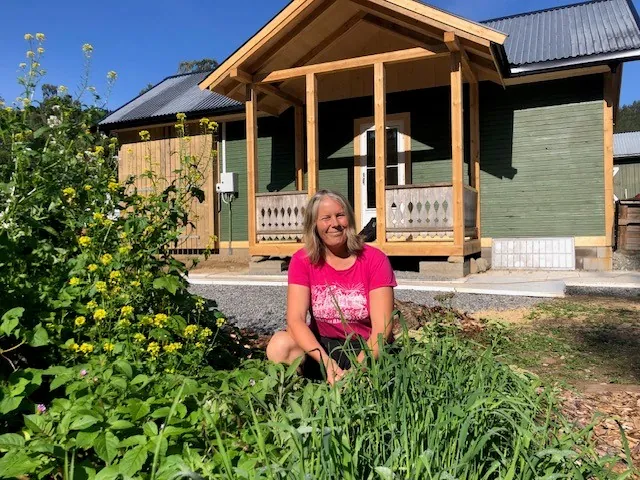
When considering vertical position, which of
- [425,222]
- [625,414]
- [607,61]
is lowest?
[625,414]

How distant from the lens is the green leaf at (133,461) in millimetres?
1173

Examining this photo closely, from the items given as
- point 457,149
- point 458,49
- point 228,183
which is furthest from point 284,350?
point 228,183

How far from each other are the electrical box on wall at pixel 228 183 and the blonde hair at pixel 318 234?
27.8 ft

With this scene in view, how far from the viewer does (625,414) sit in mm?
2369

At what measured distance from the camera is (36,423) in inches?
53.5

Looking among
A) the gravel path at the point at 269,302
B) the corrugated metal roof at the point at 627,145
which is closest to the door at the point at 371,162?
the gravel path at the point at 269,302

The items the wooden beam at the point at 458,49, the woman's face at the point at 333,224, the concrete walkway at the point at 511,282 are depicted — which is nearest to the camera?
the woman's face at the point at 333,224

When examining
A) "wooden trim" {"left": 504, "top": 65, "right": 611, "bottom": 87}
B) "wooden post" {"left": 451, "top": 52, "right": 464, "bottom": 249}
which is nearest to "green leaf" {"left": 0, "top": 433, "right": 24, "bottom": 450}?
"wooden post" {"left": 451, "top": 52, "right": 464, "bottom": 249}

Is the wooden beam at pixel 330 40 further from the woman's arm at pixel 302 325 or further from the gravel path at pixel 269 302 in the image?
the woman's arm at pixel 302 325

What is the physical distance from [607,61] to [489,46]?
6.94 ft

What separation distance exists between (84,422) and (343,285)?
1.47 metres

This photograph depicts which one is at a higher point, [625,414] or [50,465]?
[50,465]

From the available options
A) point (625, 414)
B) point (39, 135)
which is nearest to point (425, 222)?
point (625, 414)

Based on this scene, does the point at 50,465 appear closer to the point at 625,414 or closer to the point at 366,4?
the point at 625,414
